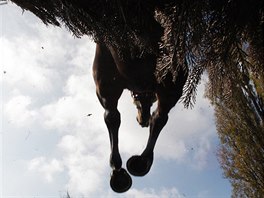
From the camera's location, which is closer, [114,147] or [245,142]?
[114,147]

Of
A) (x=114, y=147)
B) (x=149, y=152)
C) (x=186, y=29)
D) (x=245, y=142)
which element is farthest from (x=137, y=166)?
(x=245, y=142)

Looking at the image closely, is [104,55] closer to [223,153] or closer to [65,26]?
[65,26]

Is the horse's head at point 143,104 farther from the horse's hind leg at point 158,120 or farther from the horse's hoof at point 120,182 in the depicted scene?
the horse's hoof at point 120,182

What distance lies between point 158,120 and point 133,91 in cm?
48

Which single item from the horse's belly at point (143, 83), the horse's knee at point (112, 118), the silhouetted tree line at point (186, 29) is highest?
the horse's knee at point (112, 118)

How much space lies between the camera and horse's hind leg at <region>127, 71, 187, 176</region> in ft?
12.7

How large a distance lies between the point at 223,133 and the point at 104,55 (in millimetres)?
9826

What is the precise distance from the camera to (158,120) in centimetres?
419

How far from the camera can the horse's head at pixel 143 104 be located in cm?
462

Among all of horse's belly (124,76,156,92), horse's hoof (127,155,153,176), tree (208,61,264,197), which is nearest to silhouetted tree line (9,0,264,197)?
horse's belly (124,76,156,92)

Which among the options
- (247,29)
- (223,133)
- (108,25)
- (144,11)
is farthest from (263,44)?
(223,133)

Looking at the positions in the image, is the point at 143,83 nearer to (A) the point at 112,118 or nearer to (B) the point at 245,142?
(A) the point at 112,118

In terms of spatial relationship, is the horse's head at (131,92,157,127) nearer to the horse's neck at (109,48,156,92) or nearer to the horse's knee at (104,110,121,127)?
the horse's knee at (104,110,121,127)

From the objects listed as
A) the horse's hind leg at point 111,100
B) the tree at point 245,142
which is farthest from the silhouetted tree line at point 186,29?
the tree at point 245,142
